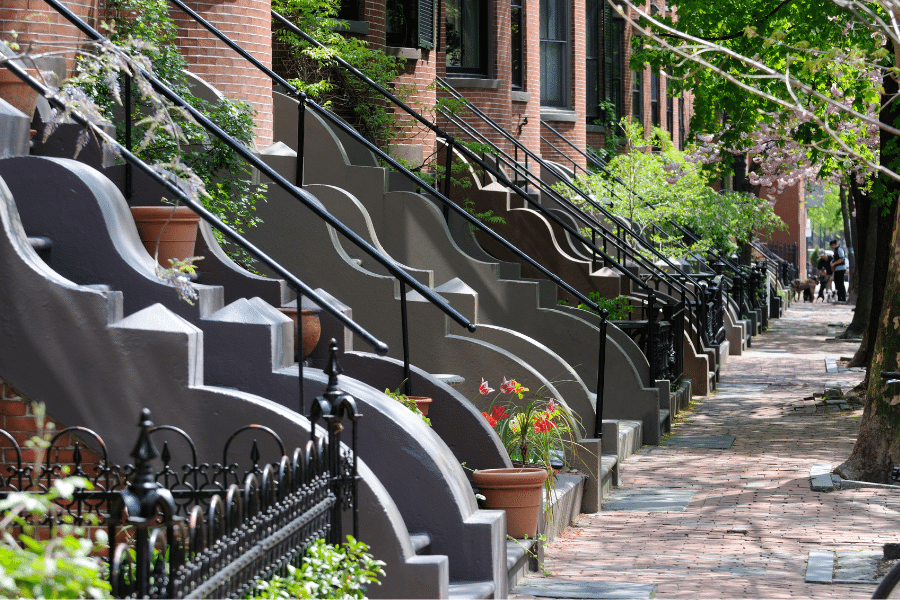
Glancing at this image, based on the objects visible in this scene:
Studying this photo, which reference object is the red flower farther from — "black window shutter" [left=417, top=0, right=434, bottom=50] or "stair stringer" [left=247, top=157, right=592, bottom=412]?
"black window shutter" [left=417, top=0, right=434, bottom=50]

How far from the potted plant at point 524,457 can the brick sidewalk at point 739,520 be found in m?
0.47

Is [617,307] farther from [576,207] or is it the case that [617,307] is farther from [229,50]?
[229,50]

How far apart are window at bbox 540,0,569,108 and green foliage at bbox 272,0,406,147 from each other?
10047 mm

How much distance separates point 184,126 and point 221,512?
15.6 ft

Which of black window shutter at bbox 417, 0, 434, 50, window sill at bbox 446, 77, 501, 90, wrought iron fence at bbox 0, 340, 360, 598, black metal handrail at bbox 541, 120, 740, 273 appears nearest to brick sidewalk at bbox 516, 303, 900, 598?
wrought iron fence at bbox 0, 340, 360, 598

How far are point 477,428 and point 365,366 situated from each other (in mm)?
833

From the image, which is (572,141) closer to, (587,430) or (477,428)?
(587,430)

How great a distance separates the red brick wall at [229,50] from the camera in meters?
10.4

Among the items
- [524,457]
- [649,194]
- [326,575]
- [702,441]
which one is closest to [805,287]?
[649,194]

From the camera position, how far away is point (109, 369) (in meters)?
5.86

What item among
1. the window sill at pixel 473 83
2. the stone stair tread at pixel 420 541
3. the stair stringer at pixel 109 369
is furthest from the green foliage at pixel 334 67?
the stone stair tread at pixel 420 541

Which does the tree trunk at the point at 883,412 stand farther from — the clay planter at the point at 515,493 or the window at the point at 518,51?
the window at the point at 518,51

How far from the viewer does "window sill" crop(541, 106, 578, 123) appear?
2322 cm

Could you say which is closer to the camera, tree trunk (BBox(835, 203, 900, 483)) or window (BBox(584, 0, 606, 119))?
tree trunk (BBox(835, 203, 900, 483))
